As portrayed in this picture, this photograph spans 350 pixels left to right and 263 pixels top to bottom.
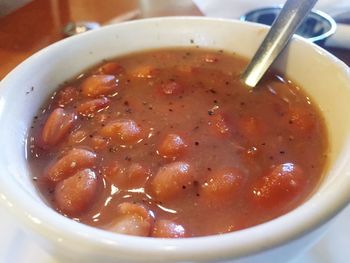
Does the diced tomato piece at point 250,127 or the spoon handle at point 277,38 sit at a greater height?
the spoon handle at point 277,38

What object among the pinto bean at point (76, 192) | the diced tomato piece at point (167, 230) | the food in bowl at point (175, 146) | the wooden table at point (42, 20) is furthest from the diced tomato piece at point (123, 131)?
the wooden table at point (42, 20)

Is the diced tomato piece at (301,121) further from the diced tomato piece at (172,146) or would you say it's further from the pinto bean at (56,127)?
the pinto bean at (56,127)

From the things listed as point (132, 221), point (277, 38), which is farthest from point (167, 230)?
point (277, 38)

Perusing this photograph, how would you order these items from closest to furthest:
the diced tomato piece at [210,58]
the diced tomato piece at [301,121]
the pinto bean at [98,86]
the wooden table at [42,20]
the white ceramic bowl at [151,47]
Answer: the white ceramic bowl at [151,47] → the diced tomato piece at [301,121] → the pinto bean at [98,86] → the diced tomato piece at [210,58] → the wooden table at [42,20]

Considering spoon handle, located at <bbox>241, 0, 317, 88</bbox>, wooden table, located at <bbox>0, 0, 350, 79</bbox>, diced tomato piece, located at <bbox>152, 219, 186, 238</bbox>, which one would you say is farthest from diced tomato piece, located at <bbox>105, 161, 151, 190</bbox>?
wooden table, located at <bbox>0, 0, 350, 79</bbox>

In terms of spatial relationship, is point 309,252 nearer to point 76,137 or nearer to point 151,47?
point 76,137

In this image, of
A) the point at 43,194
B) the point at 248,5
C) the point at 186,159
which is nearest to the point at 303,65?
the point at 186,159

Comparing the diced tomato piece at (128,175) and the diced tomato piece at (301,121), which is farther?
the diced tomato piece at (301,121)
